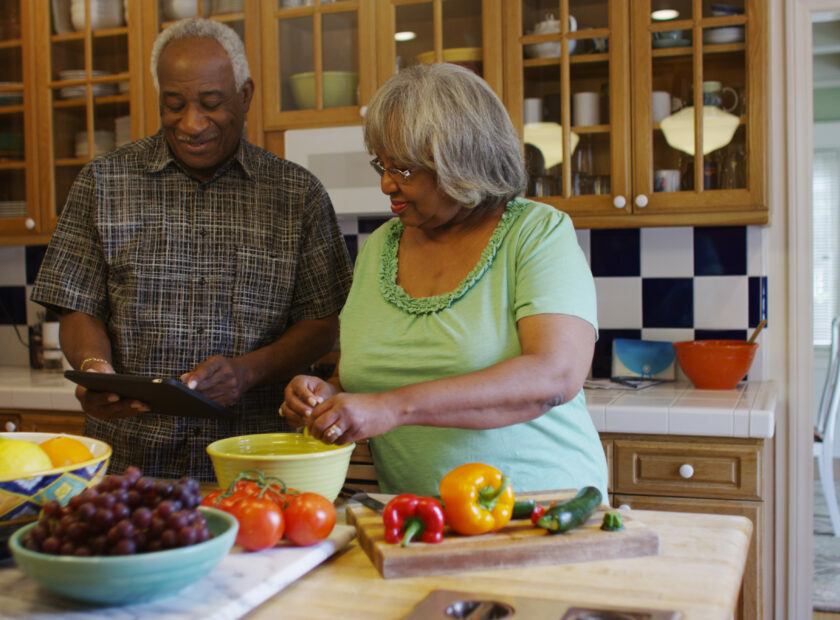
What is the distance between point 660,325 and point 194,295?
1.63 meters

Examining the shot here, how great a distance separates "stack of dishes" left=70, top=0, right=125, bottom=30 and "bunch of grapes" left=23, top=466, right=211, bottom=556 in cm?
256

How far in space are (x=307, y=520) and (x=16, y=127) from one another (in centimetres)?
270

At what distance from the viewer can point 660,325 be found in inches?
112

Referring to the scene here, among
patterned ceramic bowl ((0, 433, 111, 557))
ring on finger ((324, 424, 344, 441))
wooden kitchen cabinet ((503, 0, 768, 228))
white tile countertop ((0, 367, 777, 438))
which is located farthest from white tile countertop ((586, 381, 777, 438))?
patterned ceramic bowl ((0, 433, 111, 557))

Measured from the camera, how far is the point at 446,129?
4.63ft

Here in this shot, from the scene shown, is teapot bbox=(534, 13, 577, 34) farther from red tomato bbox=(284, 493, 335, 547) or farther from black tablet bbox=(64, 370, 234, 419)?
red tomato bbox=(284, 493, 335, 547)

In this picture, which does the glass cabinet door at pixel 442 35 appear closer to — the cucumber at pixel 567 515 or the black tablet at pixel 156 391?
the black tablet at pixel 156 391

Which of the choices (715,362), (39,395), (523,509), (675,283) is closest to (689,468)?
(715,362)

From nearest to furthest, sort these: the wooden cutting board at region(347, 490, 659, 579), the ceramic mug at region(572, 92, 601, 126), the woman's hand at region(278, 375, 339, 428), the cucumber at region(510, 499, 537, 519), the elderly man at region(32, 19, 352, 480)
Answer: the wooden cutting board at region(347, 490, 659, 579) → the cucumber at region(510, 499, 537, 519) → the woman's hand at region(278, 375, 339, 428) → the elderly man at region(32, 19, 352, 480) → the ceramic mug at region(572, 92, 601, 126)

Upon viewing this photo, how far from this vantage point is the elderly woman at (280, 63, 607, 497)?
1302mm

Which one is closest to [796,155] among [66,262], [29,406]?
[66,262]

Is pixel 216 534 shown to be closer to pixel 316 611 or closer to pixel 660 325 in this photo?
pixel 316 611

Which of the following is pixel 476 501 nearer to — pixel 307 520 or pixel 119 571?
pixel 307 520

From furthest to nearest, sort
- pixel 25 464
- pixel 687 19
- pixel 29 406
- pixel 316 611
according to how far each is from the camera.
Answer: pixel 29 406 < pixel 687 19 < pixel 25 464 < pixel 316 611
